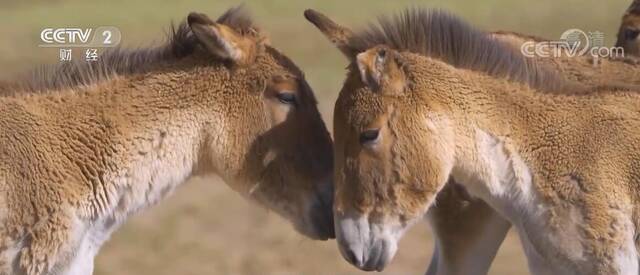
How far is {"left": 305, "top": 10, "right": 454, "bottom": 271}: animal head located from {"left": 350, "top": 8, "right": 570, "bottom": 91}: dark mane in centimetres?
26

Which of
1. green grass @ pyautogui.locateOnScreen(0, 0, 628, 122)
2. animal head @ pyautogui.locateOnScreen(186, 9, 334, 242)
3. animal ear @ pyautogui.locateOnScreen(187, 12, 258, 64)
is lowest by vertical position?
green grass @ pyautogui.locateOnScreen(0, 0, 628, 122)

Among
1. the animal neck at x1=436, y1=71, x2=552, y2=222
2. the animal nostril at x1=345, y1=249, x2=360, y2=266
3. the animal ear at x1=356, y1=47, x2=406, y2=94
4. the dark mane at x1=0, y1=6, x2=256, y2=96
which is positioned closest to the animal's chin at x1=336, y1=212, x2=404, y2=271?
the animal nostril at x1=345, y1=249, x2=360, y2=266

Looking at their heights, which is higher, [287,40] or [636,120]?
[636,120]

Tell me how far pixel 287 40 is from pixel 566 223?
2329cm

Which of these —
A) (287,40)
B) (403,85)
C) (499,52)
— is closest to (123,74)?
(403,85)

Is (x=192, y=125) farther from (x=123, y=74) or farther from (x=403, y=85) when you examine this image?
(x=403, y=85)

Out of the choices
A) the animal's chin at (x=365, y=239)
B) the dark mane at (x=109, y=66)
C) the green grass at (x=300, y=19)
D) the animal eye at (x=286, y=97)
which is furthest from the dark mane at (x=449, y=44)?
the green grass at (x=300, y=19)

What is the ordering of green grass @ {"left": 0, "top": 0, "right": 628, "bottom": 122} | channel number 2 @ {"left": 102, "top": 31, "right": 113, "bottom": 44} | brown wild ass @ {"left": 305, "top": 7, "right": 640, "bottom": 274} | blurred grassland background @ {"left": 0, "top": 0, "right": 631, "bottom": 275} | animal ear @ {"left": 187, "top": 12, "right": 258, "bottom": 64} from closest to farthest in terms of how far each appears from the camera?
brown wild ass @ {"left": 305, "top": 7, "right": 640, "bottom": 274} < animal ear @ {"left": 187, "top": 12, "right": 258, "bottom": 64} < channel number 2 @ {"left": 102, "top": 31, "right": 113, "bottom": 44} < blurred grassland background @ {"left": 0, "top": 0, "right": 631, "bottom": 275} < green grass @ {"left": 0, "top": 0, "right": 628, "bottom": 122}

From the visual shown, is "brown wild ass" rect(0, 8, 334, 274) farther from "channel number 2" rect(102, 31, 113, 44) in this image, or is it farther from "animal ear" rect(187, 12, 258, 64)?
"channel number 2" rect(102, 31, 113, 44)

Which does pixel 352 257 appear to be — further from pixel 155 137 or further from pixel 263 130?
pixel 155 137

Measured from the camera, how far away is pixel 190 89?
745 centimetres

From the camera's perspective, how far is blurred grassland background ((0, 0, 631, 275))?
15.1 m
